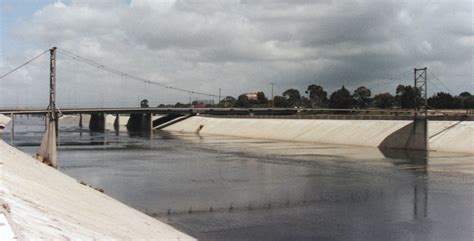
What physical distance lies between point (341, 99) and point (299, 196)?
452 ft

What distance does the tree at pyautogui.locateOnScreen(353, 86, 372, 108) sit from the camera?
160375mm

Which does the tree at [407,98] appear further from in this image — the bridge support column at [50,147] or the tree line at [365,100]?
the bridge support column at [50,147]

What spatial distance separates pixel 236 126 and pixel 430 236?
103434mm

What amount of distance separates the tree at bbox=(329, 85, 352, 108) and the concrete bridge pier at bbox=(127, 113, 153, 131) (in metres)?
58.6

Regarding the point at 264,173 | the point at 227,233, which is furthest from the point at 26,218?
the point at 264,173

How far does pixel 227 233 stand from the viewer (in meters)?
16.8

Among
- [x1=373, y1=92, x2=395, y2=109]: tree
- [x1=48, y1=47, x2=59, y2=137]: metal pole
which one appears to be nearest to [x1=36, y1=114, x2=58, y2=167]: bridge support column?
[x1=48, y1=47, x2=59, y2=137]: metal pole

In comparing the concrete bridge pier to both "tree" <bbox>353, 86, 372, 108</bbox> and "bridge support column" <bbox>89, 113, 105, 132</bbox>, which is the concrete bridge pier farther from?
"tree" <bbox>353, 86, 372, 108</bbox>

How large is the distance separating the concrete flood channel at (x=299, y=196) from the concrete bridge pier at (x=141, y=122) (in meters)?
105

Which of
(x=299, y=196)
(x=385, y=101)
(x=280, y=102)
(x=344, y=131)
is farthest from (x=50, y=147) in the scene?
(x=280, y=102)

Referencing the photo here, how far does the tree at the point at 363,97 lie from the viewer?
160 metres

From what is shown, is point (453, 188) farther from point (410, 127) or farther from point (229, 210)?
point (410, 127)

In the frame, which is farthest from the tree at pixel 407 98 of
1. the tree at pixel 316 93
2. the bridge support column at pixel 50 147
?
the bridge support column at pixel 50 147

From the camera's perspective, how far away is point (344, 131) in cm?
7888
